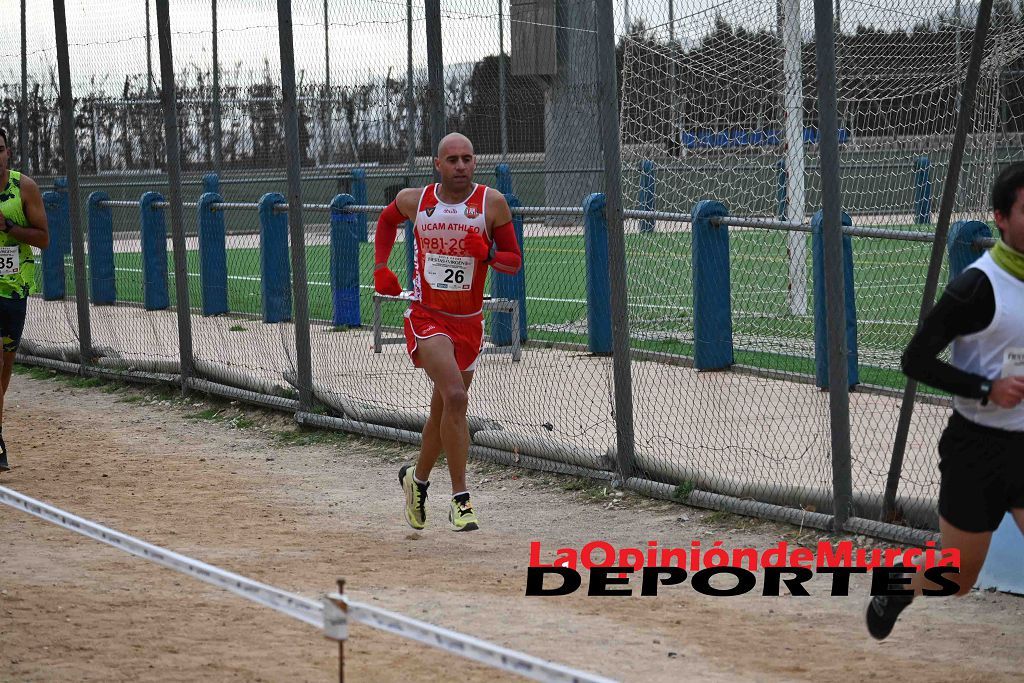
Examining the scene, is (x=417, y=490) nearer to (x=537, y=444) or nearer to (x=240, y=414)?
(x=537, y=444)

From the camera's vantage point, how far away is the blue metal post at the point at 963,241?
322 inches

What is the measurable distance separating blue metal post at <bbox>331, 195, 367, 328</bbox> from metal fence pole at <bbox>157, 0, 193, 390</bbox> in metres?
1.92

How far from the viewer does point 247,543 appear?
7.44m

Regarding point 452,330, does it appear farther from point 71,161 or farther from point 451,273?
point 71,161

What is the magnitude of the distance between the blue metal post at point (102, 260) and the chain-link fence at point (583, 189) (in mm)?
554

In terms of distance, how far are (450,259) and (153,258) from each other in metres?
11.8

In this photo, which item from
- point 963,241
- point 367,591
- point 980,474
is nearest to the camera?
point 980,474

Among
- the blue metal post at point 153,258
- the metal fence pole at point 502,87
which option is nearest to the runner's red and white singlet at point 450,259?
the metal fence pole at point 502,87

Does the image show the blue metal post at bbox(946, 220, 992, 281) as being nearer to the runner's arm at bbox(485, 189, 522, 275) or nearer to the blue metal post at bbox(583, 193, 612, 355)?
the runner's arm at bbox(485, 189, 522, 275)

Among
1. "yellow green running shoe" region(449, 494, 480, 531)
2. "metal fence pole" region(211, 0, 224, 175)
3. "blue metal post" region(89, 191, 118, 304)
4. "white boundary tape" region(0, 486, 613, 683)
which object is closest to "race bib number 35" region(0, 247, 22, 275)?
"metal fence pole" region(211, 0, 224, 175)

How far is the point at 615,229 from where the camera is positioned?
820 cm

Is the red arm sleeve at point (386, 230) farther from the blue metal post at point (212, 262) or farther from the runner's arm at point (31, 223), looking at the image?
the blue metal post at point (212, 262)

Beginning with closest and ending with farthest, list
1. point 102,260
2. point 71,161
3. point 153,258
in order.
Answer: point 71,161, point 153,258, point 102,260

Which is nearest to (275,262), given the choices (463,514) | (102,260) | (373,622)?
(102,260)
